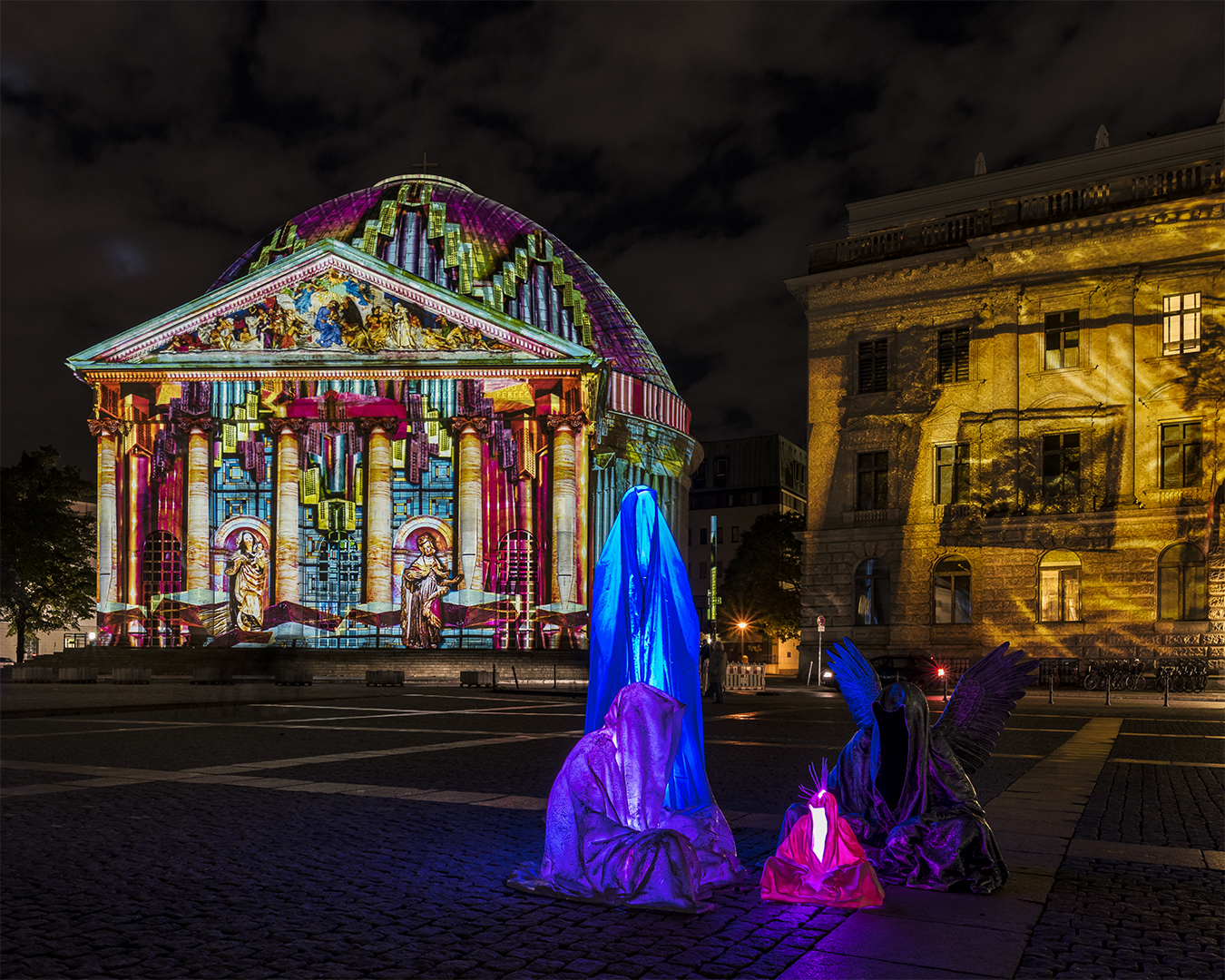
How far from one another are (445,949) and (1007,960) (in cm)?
292

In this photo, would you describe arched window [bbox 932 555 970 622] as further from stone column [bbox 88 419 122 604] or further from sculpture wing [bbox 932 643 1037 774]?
stone column [bbox 88 419 122 604]

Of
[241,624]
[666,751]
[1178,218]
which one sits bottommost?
[241,624]

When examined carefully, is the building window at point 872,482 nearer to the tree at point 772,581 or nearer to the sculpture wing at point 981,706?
the tree at point 772,581

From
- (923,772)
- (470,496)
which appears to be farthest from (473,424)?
(923,772)

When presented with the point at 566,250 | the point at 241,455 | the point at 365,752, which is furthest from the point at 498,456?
the point at 365,752

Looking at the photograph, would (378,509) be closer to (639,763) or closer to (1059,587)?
(1059,587)

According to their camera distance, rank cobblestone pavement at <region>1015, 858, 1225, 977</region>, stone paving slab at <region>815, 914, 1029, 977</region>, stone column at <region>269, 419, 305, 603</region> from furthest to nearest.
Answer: stone column at <region>269, 419, 305, 603</region>
cobblestone pavement at <region>1015, 858, 1225, 977</region>
stone paving slab at <region>815, 914, 1029, 977</region>

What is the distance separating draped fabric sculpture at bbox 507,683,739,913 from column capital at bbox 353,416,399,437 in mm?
44559

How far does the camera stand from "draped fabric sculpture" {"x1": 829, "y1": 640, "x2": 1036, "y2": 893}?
6.90 m

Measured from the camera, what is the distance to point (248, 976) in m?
5.10

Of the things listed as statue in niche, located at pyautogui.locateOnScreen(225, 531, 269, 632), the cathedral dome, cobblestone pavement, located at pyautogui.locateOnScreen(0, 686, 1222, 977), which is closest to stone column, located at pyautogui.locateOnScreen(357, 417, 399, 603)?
statue in niche, located at pyautogui.locateOnScreen(225, 531, 269, 632)

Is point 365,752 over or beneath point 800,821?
beneath

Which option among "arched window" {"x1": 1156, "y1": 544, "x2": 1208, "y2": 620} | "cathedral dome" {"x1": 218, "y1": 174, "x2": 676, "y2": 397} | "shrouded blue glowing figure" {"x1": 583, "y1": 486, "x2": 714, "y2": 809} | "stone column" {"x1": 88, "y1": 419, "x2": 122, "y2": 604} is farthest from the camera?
"cathedral dome" {"x1": 218, "y1": 174, "x2": 676, "y2": 397}

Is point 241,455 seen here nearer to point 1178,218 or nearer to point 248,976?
point 1178,218
